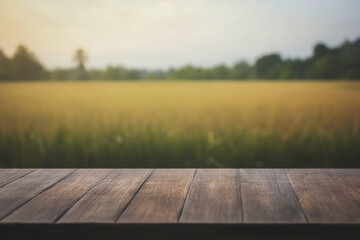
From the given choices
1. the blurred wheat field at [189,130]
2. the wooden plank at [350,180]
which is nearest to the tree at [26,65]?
the blurred wheat field at [189,130]

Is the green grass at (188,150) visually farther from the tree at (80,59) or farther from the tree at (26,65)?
the tree at (26,65)

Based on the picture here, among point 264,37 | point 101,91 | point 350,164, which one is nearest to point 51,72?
point 101,91

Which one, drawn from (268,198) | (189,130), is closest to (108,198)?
(268,198)

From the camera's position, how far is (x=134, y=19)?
3027 millimetres

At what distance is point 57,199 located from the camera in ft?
3.68

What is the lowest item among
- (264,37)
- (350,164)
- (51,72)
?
(350,164)

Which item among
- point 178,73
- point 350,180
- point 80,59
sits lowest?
point 350,180

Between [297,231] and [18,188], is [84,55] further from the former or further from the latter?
[297,231]

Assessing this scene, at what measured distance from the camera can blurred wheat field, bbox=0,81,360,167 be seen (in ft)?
8.03

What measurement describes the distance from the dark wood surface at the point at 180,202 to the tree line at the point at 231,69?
66.5 inches

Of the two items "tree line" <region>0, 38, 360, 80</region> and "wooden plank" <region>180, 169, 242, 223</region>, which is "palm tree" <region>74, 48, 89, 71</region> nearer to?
"tree line" <region>0, 38, 360, 80</region>

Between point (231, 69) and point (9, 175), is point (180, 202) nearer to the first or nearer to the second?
point (9, 175)

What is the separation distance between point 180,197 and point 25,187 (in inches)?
18.0

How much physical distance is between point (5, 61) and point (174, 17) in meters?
1.27
